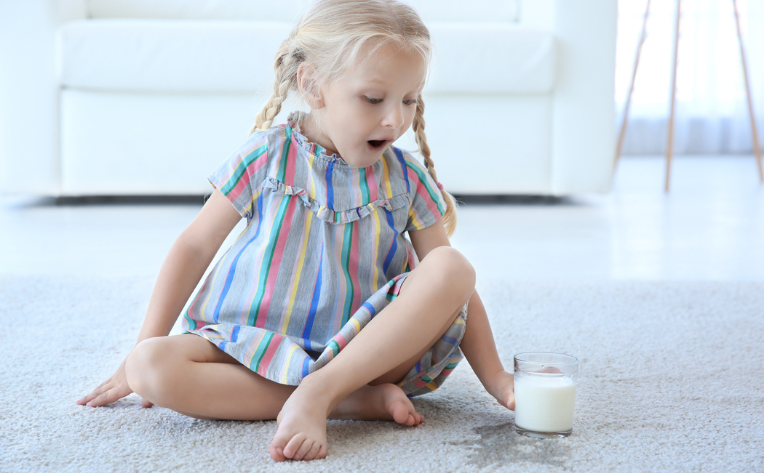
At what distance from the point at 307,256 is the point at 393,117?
0.16 m

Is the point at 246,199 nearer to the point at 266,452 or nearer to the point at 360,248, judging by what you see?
the point at 360,248

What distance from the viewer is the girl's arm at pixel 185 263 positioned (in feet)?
2.55

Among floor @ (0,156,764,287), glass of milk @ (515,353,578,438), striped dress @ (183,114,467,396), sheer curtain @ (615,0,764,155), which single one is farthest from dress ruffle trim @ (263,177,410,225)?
sheer curtain @ (615,0,764,155)

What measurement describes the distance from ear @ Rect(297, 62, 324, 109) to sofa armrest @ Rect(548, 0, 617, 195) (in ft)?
4.81

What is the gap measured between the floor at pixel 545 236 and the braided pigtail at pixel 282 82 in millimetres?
567

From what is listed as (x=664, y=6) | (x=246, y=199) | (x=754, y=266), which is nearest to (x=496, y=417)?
(x=246, y=199)

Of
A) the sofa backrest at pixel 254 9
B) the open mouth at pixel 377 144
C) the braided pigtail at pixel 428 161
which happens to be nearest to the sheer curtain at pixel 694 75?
the sofa backrest at pixel 254 9

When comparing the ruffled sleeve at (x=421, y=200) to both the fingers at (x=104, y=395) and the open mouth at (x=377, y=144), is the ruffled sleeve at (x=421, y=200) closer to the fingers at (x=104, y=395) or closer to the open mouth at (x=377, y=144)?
the open mouth at (x=377, y=144)

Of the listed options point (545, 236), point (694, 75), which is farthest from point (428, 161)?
point (694, 75)

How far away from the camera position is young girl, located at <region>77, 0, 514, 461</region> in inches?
27.5

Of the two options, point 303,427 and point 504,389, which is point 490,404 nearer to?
point 504,389

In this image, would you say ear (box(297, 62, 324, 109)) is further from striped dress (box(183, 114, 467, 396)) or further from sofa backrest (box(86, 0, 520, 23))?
sofa backrest (box(86, 0, 520, 23))

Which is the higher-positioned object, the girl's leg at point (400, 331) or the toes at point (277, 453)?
the girl's leg at point (400, 331)

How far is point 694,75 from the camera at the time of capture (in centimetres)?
419
